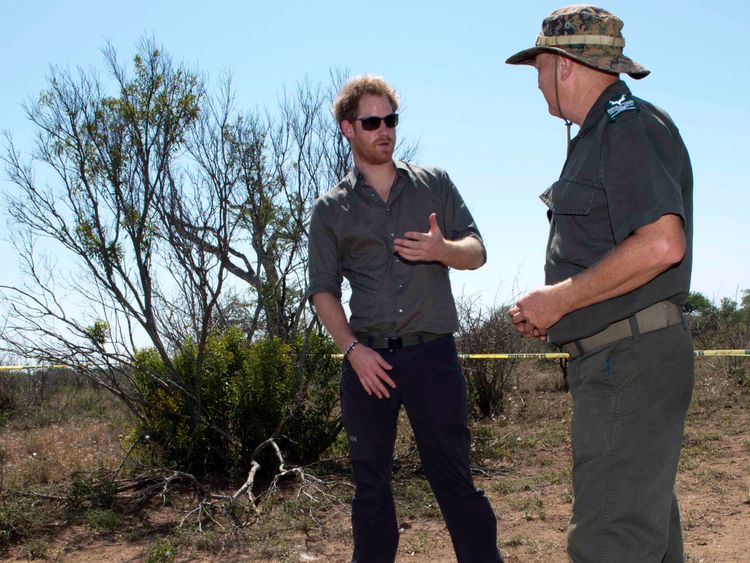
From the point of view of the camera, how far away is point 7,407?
12508mm

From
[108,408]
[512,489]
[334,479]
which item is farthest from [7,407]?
[512,489]

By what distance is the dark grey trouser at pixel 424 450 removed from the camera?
3.46 m

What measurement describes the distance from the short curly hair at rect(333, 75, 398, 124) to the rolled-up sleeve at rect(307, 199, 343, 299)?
394mm

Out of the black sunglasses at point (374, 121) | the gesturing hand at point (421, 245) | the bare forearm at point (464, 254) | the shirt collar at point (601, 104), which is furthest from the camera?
the black sunglasses at point (374, 121)

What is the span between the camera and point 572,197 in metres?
2.50

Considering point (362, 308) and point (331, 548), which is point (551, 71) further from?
point (331, 548)

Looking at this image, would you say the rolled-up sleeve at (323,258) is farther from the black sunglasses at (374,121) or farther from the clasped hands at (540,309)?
the clasped hands at (540,309)

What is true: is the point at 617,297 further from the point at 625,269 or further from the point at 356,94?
the point at 356,94

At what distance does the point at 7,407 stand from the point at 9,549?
787 cm

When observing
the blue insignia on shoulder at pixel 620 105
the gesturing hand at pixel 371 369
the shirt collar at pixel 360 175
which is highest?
the shirt collar at pixel 360 175

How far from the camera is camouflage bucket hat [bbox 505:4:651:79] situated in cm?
250

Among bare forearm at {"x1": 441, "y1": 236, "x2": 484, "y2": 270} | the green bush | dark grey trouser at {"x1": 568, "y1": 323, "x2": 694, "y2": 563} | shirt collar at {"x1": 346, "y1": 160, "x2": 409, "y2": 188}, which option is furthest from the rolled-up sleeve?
the green bush

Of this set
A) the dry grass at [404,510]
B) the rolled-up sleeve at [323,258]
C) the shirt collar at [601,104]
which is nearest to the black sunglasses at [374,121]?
the rolled-up sleeve at [323,258]

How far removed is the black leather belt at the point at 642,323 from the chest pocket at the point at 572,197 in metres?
0.33
